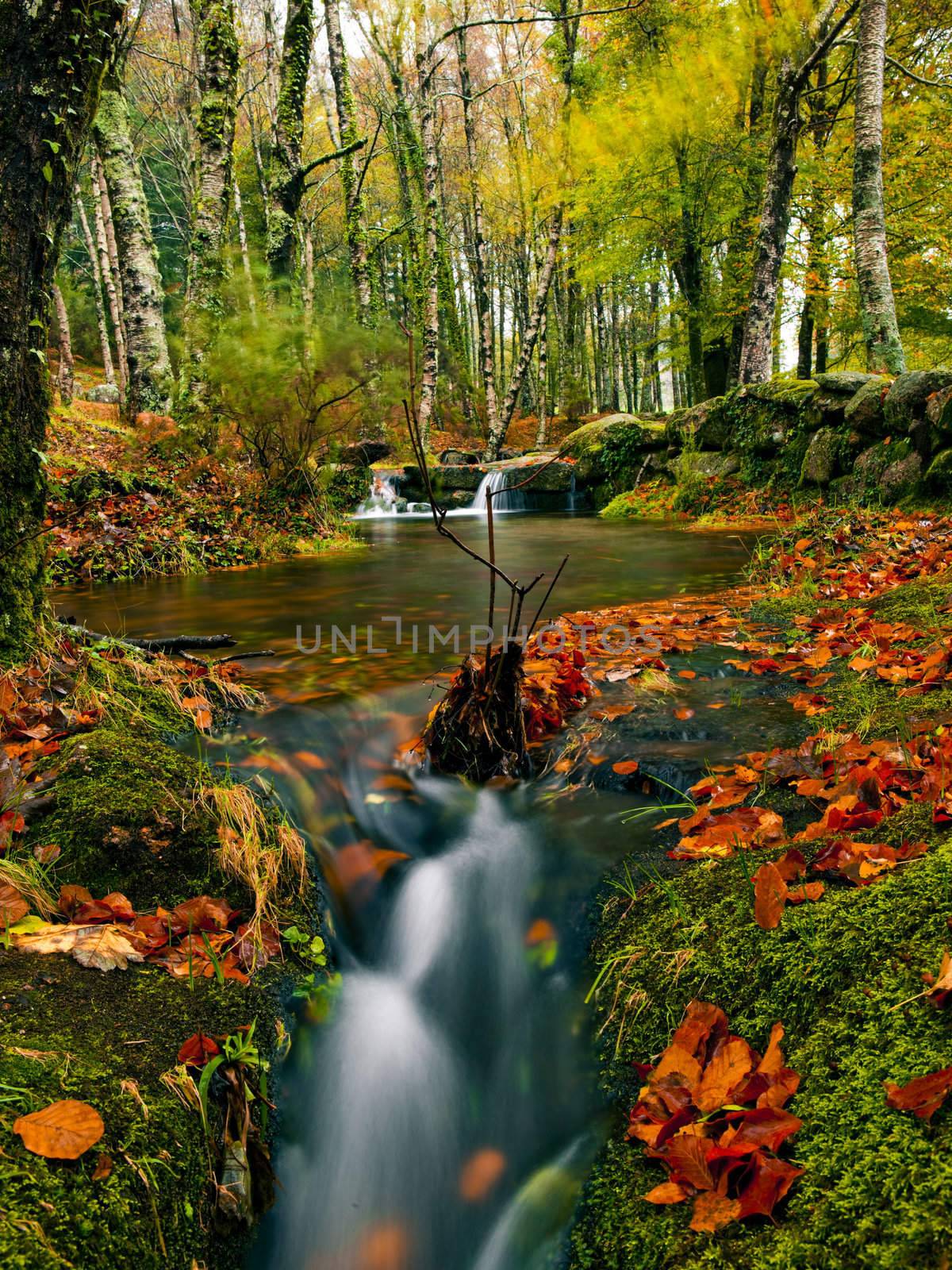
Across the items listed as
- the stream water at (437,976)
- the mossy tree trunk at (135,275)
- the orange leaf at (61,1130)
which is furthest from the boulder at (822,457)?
the orange leaf at (61,1130)

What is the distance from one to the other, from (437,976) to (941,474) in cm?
736

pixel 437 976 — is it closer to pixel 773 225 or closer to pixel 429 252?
pixel 773 225

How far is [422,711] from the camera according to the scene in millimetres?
3832

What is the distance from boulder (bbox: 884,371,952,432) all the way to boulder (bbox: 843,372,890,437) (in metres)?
0.16

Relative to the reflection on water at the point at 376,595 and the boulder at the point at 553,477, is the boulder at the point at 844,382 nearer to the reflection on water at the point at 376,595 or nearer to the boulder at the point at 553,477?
the reflection on water at the point at 376,595

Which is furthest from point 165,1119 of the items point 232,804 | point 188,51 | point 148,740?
point 188,51

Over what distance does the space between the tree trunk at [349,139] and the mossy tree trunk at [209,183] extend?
4.08 meters

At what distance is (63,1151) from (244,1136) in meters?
0.52

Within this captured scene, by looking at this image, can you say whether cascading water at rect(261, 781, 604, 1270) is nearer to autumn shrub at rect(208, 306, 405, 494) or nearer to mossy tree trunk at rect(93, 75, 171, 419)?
autumn shrub at rect(208, 306, 405, 494)

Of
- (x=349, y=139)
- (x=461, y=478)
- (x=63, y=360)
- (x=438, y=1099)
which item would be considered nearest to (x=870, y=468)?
(x=438, y=1099)

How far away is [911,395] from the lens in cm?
792

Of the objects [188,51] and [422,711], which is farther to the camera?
[188,51]

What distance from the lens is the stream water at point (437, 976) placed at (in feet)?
5.56

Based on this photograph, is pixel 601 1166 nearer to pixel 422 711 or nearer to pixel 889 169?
pixel 422 711
